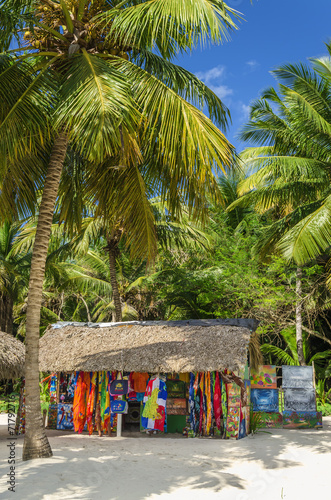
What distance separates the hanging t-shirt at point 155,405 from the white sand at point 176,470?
0.34 meters

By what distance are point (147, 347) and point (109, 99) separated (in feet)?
20.6

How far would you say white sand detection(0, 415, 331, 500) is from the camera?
5930mm

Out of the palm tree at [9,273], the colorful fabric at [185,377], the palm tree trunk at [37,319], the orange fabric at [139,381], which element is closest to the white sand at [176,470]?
the palm tree trunk at [37,319]

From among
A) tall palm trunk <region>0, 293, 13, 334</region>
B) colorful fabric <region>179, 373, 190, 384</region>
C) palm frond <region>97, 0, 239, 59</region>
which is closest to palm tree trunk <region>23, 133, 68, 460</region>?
Answer: palm frond <region>97, 0, 239, 59</region>

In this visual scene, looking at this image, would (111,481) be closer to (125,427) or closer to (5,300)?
(125,427)

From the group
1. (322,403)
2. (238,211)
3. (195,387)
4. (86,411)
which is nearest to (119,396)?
(86,411)

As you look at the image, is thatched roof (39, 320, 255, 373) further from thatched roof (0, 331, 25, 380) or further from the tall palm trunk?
the tall palm trunk

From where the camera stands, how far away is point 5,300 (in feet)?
60.0

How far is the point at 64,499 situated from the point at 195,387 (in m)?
5.38

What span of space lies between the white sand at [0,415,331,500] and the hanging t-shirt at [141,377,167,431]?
34cm

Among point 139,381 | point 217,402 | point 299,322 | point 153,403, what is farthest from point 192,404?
point 299,322

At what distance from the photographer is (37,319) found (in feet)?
24.1

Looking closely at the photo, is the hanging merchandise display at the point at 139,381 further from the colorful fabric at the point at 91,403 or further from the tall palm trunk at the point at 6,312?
the tall palm trunk at the point at 6,312

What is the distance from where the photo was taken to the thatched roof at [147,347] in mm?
10266
